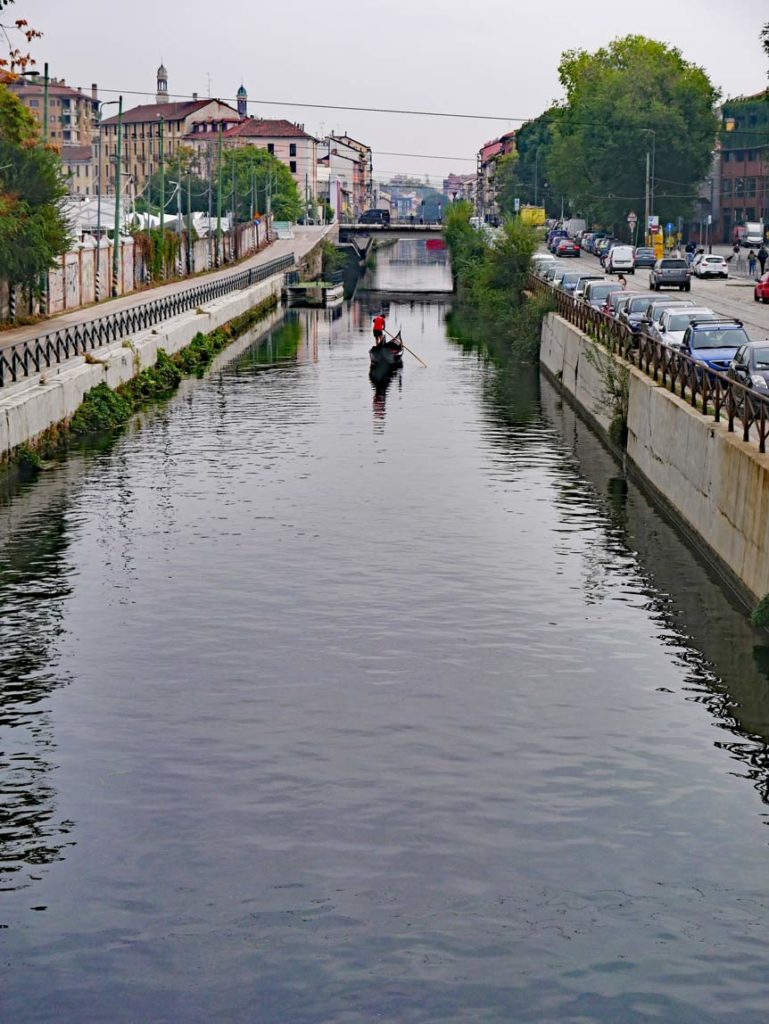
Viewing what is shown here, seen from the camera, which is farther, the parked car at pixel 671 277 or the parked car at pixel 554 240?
the parked car at pixel 554 240

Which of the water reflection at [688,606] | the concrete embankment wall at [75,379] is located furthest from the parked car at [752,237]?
the water reflection at [688,606]

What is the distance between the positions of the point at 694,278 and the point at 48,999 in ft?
262

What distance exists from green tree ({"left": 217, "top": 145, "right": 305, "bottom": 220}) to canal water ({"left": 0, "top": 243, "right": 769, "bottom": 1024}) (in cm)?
15010

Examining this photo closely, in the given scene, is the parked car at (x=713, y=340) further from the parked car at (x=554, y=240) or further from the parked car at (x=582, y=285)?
the parked car at (x=554, y=240)

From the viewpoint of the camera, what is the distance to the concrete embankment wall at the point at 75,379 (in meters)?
33.8

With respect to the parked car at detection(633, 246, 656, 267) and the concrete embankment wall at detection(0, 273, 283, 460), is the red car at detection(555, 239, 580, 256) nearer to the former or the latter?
the parked car at detection(633, 246, 656, 267)

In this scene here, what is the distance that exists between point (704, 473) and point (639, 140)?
101 meters

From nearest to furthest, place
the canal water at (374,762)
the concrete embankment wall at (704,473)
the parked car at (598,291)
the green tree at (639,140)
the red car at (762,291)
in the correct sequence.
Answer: the canal water at (374,762) < the concrete embankment wall at (704,473) < the parked car at (598,291) < the red car at (762,291) < the green tree at (639,140)

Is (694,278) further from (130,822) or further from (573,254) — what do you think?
(130,822)

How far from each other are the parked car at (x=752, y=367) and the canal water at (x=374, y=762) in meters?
2.93

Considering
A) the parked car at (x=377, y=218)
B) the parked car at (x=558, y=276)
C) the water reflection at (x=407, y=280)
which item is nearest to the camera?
the parked car at (x=558, y=276)

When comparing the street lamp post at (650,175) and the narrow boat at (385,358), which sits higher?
the street lamp post at (650,175)

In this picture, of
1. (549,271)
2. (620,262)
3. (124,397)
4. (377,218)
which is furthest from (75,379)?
(377,218)

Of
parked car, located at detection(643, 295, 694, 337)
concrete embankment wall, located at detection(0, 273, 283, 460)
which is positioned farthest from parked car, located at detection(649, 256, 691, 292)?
parked car, located at detection(643, 295, 694, 337)
